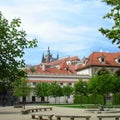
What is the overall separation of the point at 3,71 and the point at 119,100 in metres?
63.9

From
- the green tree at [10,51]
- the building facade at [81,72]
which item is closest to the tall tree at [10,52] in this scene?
the green tree at [10,51]

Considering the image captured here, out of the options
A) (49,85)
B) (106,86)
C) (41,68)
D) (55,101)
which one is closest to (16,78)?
(106,86)

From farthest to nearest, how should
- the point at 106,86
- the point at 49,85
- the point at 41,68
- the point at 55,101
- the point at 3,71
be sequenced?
the point at 41,68 < the point at 55,101 < the point at 49,85 < the point at 106,86 < the point at 3,71

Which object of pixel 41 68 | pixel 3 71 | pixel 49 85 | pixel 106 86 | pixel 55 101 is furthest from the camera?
pixel 41 68

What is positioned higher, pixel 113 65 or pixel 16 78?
pixel 113 65

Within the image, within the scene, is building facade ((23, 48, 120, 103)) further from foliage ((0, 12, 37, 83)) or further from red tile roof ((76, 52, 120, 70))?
foliage ((0, 12, 37, 83))

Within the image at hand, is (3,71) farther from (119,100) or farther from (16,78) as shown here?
(119,100)

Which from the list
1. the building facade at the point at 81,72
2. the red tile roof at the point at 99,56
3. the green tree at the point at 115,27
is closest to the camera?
the green tree at the point at 115,27

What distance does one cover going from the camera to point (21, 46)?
1909 centimetres

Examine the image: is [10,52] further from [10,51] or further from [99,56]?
[99,56]

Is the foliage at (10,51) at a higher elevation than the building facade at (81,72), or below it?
below

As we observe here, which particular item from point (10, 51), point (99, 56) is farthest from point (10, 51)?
point (99, 56)

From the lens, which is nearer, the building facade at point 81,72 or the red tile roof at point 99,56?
the red tile roof at point 99,56

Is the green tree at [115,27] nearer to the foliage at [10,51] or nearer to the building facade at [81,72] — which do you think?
the foliage at [10,51]
